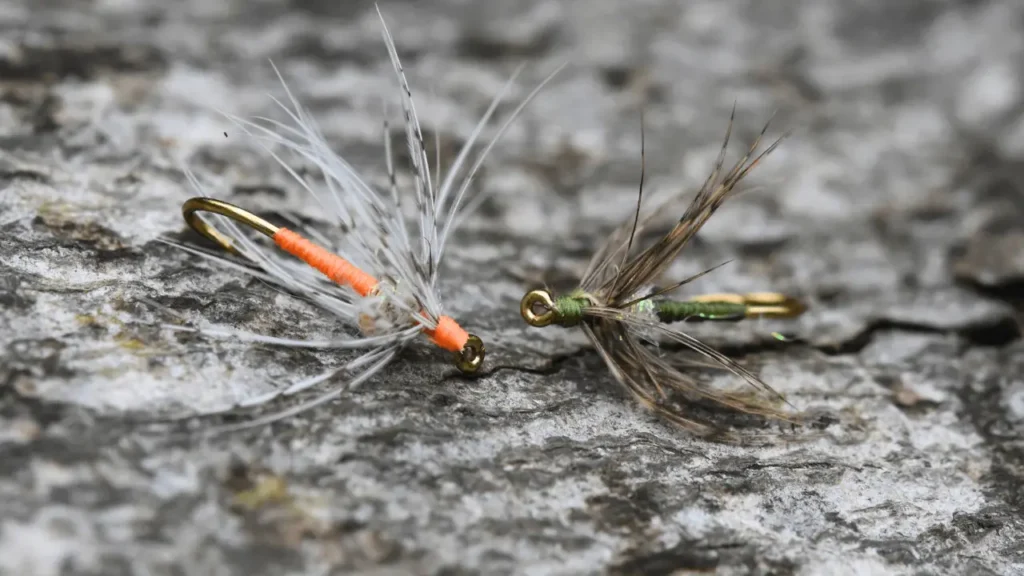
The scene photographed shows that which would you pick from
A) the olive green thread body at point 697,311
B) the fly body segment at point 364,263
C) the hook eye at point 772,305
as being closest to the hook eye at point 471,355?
the fly body segment at point 364,263


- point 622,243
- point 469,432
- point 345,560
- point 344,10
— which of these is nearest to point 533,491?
point 469,432

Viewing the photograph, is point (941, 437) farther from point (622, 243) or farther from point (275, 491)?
point (275, 491)

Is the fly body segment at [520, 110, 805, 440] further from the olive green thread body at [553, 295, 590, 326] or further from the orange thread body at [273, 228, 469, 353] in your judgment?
the orange thread body at [273, 228, 469, 353]

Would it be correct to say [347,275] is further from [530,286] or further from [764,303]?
[764,303]

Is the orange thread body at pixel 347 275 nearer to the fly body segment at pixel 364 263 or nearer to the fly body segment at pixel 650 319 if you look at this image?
the fly body segment at pixel 364 263

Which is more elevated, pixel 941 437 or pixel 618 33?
pixel 618 33

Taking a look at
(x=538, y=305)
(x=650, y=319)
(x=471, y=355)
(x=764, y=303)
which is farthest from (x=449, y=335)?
(x=764, y=303)
